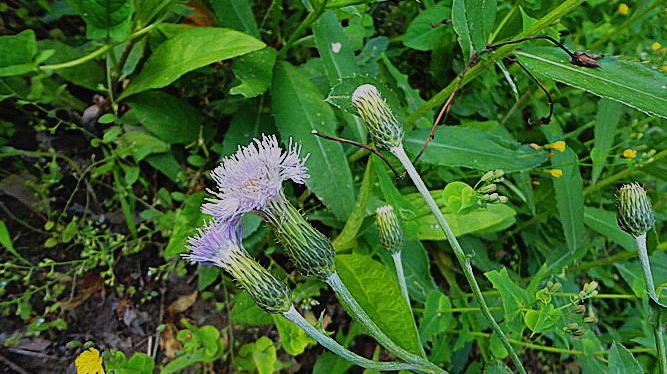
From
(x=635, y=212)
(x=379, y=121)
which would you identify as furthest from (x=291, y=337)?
(x=635, y=212)

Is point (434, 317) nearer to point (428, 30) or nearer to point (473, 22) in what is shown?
point (473, 22)

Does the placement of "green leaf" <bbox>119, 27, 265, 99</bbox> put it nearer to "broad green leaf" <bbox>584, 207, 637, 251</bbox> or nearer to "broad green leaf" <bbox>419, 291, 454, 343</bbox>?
"broad green leaf" <bbox>419, 291, 454, 343</bbox>

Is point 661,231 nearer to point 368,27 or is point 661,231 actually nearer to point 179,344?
point 368,27

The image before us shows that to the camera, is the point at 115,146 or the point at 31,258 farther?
the point at 115,146

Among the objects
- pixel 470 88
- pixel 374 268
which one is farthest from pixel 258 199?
pixel 470 88

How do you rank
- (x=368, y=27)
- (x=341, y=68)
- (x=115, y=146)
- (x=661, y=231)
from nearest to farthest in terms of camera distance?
1. (x=341, y=68)
2. (x=115, y=146)
3. (x=368, y=27)
4. (x=661, y=231)
